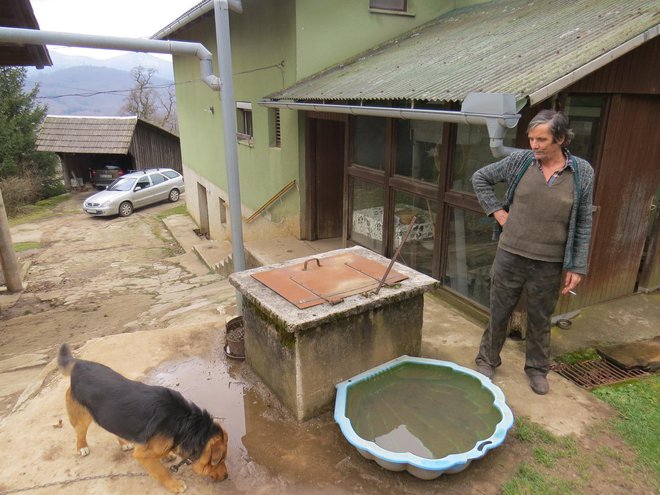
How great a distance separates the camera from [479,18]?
7.45 m

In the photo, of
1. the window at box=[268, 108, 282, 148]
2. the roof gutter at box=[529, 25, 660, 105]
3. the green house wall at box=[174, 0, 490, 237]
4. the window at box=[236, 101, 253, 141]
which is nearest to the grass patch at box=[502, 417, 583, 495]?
the roof gutter at box=[529, 25, 660, 105]

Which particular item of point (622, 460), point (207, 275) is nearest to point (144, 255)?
point (207, 275)

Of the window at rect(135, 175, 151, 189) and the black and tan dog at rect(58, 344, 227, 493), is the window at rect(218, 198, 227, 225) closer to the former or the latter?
the window at rect(135, 175, 151, 189)

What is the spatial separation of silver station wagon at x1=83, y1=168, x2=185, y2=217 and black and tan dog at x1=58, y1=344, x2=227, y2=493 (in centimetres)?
1819

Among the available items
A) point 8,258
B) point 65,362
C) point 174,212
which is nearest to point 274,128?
point 8,258

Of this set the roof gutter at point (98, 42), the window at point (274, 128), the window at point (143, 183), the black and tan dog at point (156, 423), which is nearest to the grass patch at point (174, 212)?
the window at point (143, 183)

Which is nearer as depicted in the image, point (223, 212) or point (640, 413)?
point (640, 413)

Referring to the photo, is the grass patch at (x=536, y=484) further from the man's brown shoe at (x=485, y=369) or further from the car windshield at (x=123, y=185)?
the car windshield at (x=123, y=185)

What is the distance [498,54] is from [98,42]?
4642 millimetres

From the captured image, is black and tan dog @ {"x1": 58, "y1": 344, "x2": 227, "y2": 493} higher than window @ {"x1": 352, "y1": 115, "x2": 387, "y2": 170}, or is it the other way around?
window @ {"x1": 352, "y1": 115, "x2": 387, "y2": 170}

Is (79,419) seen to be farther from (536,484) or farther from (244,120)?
(244,120)

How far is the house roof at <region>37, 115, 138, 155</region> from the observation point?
23719mm

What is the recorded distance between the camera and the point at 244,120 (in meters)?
11.5

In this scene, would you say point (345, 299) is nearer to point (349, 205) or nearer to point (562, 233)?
point (562, 233)
